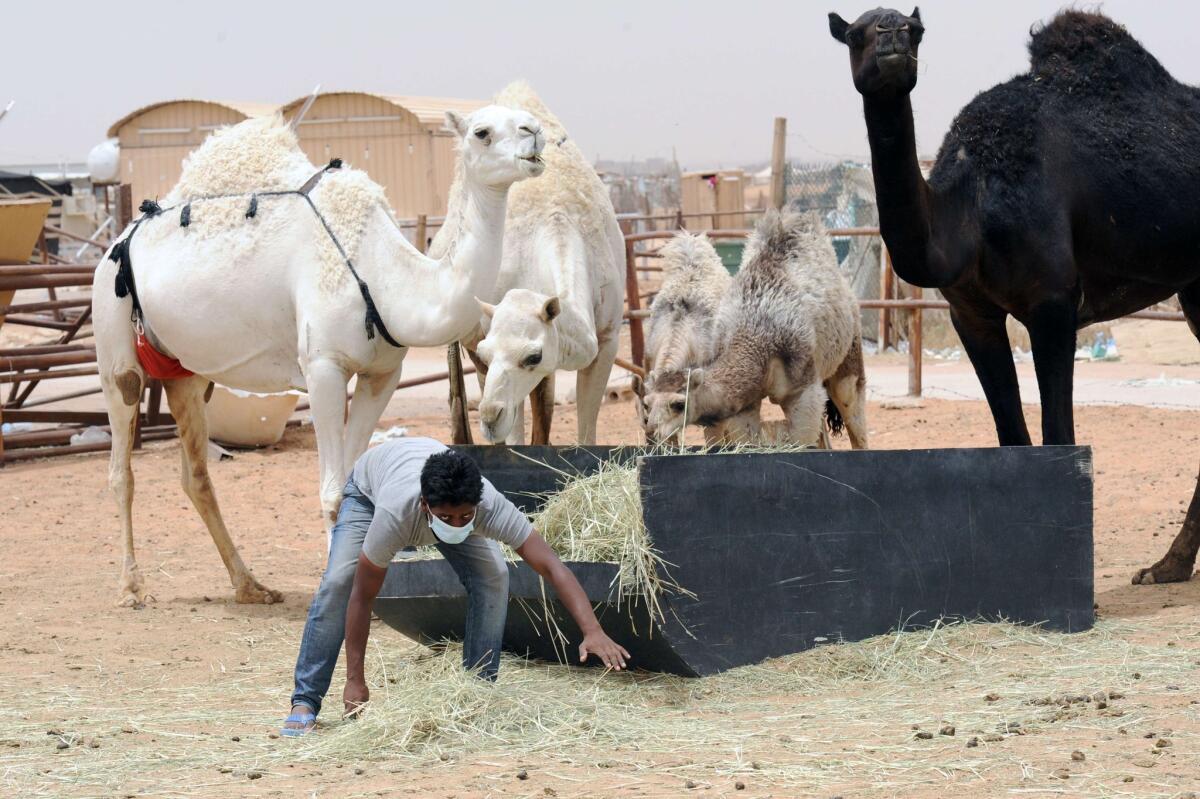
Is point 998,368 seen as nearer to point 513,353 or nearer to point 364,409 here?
point 513,353

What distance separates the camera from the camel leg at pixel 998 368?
6629mm

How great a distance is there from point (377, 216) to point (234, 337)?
89cm

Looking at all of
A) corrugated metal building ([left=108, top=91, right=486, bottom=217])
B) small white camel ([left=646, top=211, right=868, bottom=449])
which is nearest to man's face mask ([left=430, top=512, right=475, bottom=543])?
small white camel ([left=646, top=211, right=868, bottom=449])

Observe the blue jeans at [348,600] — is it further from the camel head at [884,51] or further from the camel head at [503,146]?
the camel head at [884,51]

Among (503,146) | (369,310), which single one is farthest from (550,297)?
(369,310)

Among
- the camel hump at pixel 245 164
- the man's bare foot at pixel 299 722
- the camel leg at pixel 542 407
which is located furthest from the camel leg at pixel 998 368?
the man's bare foot at pixel 299 722

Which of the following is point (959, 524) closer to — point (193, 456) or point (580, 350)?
point (580, 350)

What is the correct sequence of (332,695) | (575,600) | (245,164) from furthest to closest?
(245,164) < (332,695) < (575,600)

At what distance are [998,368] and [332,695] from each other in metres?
3.25

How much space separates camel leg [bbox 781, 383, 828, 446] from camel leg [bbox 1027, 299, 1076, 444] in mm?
2457

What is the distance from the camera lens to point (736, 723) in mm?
4582

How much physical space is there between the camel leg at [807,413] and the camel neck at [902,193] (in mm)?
2696

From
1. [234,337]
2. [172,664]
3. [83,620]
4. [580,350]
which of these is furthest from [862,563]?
[83,620]

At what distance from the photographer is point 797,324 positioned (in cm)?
870
